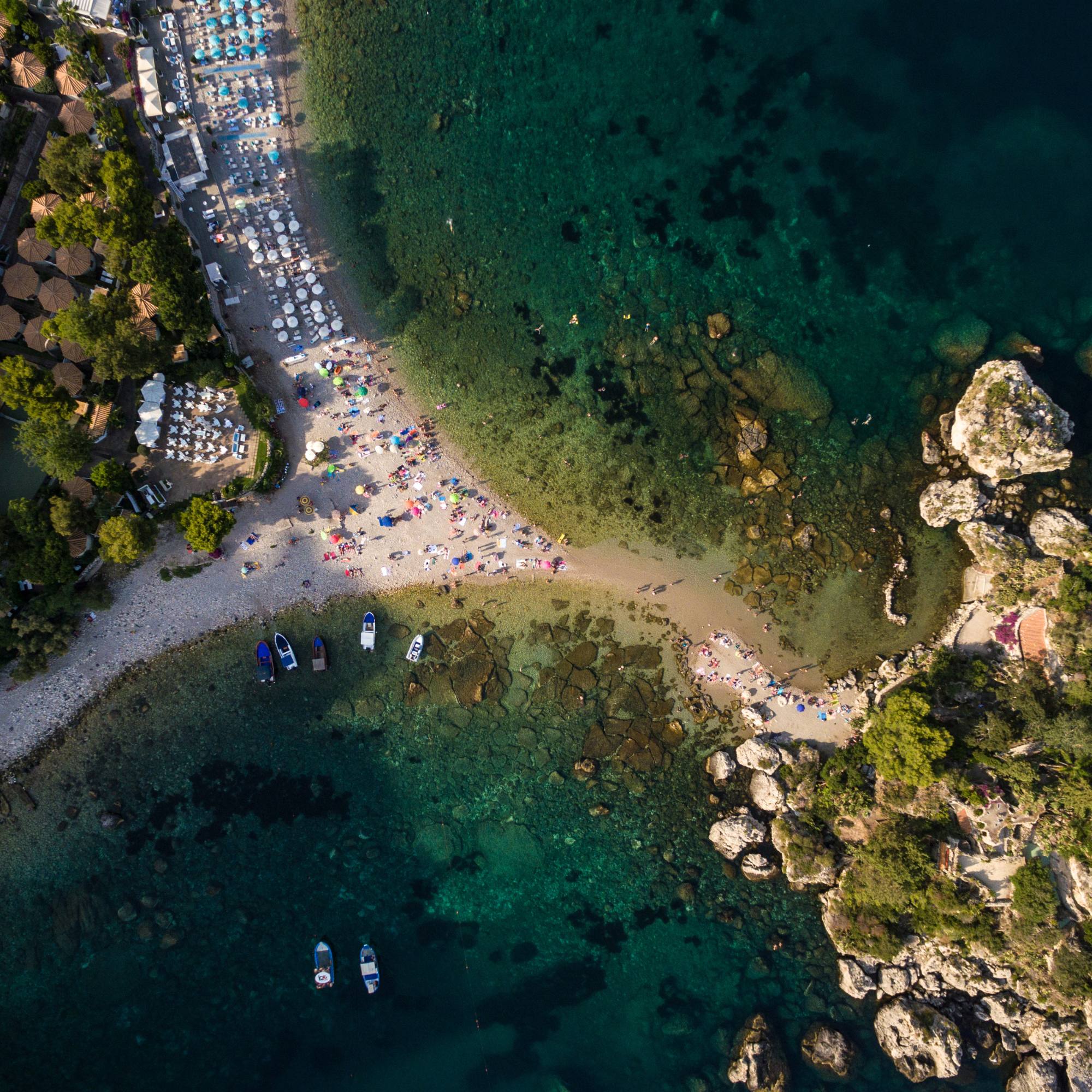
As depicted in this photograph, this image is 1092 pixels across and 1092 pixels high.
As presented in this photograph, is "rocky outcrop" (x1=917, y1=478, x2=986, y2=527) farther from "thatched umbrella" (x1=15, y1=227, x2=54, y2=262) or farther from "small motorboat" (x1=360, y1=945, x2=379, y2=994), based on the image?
"thatched umbrella" (x1=15, y1=227, x2=54, y2=262)

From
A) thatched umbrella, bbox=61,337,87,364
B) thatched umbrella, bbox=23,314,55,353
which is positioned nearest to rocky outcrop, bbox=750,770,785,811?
thatched umbrella, bbox=61,337,87,364

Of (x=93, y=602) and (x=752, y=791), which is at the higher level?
(x=93, y=602)

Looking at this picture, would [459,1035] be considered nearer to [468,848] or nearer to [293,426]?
[468,848]

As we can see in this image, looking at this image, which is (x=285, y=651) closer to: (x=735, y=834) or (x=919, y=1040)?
(x=735, y=834)

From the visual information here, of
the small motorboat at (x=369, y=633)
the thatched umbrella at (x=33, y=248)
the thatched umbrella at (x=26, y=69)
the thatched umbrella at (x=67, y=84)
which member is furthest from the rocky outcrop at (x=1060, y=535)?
the thatched umbrella at (x=26, y=69)

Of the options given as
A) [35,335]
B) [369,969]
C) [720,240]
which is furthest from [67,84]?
[369,969]

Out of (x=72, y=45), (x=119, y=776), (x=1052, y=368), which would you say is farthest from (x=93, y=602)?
(x=1052, y=368)

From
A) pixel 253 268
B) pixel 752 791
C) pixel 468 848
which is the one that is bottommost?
pixel 468 848

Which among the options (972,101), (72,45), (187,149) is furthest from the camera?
(972,101)
